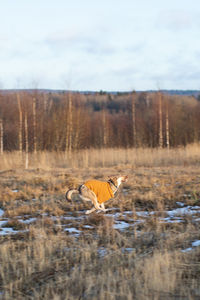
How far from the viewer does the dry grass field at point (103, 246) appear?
12.6 ft

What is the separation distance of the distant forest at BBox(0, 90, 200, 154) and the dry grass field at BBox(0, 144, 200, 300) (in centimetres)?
1198

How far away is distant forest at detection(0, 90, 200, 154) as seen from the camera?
21250mm

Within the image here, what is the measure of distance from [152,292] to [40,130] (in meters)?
20.7

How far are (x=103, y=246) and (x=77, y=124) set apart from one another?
63.5ft

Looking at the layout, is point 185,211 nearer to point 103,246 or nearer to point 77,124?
point 103,246

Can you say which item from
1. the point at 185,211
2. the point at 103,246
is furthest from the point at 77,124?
the point at 103,246

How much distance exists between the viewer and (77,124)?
79.3 ft

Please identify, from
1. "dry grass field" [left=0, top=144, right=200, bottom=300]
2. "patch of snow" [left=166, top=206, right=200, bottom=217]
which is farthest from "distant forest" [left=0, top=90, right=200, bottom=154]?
"patch of snow" [left=166, top=206, right=200, bottom=217]

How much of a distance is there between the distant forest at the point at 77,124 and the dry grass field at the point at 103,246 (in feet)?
39.3

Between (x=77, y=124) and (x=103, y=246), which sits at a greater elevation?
(x=77, y=124)

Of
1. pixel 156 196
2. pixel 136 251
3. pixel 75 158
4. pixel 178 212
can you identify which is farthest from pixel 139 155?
pixel 136 251

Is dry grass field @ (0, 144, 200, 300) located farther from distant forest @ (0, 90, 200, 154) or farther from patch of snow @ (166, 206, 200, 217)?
distant forest @ (0, 90, 200, 154)

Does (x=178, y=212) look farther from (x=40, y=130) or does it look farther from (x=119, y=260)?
(x=40, y=130)

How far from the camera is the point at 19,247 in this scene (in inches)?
206
